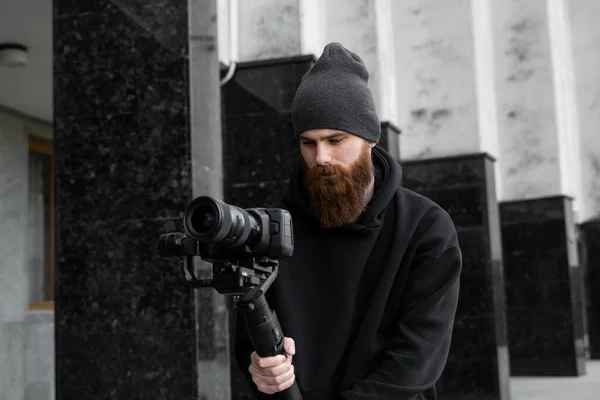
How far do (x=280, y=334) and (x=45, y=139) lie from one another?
9994mm

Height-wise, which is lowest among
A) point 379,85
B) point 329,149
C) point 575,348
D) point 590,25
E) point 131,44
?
point 575,348

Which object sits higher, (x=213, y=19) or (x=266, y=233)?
(x=213, y=19)

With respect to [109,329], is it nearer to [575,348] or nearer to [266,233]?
[266,233]

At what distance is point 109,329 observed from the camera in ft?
17.7

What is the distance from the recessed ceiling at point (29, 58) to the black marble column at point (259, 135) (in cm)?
183

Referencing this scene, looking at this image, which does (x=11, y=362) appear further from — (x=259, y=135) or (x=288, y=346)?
(x=288, y=346)

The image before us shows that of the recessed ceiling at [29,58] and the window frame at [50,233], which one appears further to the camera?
the window frame at [50,233]

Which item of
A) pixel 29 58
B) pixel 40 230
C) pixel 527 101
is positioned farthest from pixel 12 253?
pixel 527 101

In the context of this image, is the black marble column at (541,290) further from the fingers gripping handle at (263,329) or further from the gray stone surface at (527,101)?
the fingers gripping handle at (263,329)

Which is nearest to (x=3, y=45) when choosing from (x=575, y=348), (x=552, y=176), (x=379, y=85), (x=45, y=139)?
(x=45, y=139)

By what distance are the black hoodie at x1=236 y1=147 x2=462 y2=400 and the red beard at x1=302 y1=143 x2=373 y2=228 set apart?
35 millimetres

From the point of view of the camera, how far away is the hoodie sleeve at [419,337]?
229 cm

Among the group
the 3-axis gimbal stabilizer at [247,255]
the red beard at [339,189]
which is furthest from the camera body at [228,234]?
the red beard at [339,189]

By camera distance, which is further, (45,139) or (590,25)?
(590,25)
